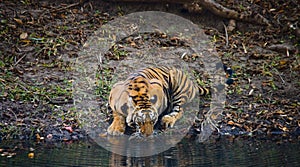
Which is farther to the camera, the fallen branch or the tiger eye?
the fallen branch

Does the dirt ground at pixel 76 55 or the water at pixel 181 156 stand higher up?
the dirt ground at pixel 76 55

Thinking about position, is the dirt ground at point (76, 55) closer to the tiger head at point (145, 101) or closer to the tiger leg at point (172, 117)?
the tiger leg at point (172, 117)

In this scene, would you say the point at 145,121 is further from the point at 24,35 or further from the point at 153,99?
the point at 24,35

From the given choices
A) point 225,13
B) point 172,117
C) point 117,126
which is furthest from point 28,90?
point 225,13

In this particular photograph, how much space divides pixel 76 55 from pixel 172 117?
102 inches

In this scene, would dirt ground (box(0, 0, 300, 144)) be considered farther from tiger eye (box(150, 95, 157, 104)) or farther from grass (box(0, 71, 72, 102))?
tiger eye (box(150, 95, 157, 104))

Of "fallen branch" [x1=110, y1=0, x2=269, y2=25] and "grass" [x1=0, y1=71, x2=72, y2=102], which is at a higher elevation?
"fallen branch" [x1=110, y1=0, x2=269, y2=25]

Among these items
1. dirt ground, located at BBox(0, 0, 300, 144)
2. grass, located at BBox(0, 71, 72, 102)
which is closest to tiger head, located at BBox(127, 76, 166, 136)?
dirt ground, located at BBox(0, 0, 300, 144)

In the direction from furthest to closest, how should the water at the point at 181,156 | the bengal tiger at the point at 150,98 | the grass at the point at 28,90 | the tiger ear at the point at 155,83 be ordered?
the grass at the point at 28,90, the tiger ear at the point at 155,83, the bengal tiger at the point at 150,98, the water at the point at 181,156

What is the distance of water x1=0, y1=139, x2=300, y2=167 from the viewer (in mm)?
5289

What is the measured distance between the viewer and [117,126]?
7.24m

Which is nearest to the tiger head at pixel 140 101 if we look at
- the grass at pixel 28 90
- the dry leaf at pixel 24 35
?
the grass at pixel 28 90

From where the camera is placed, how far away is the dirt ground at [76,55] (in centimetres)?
754

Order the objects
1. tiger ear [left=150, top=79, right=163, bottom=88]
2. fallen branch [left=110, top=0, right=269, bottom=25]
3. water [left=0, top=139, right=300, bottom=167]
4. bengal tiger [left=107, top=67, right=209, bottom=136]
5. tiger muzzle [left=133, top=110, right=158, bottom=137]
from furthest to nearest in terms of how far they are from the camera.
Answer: fallen branch [left=110, top=0, right=269, bottom=25]
tiger ear [left=150, top=79, right=163, bottom=88]
bengal tiger [left=107, top=67, right=209, bottom=136]
tiger muzzle [left=133, top=110, right=158, bottom=137]
water [left=0, top=139, right=300, bottom=167]
